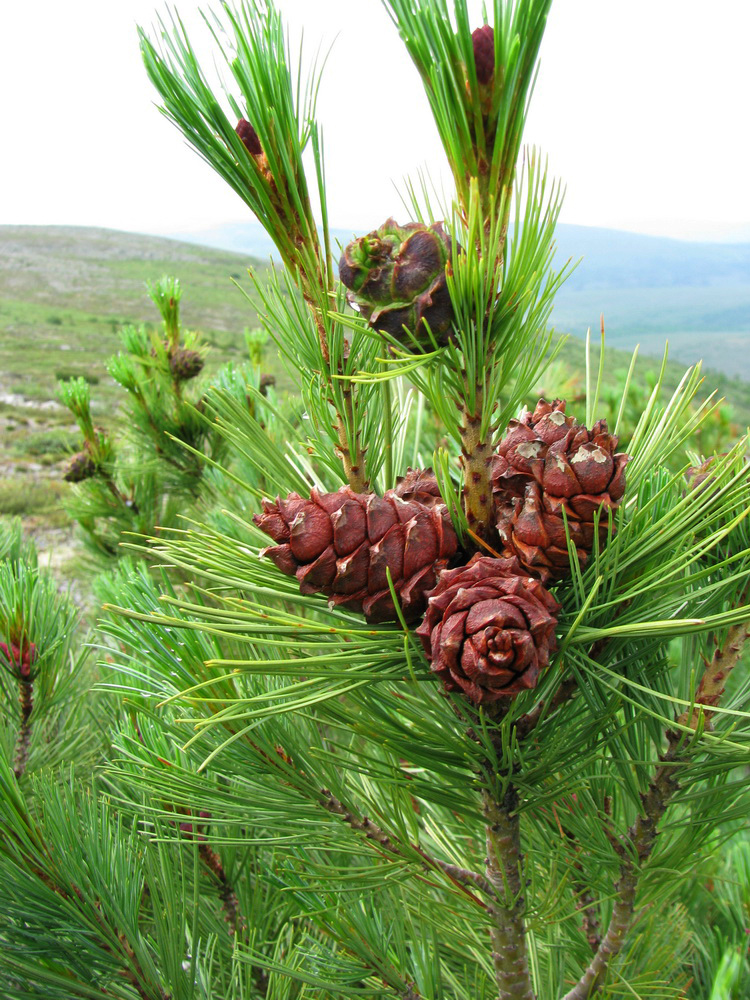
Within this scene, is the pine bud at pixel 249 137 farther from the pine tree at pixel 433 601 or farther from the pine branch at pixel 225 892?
the pine branch at pixel 225 892

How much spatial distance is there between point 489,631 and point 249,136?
46 centimetres

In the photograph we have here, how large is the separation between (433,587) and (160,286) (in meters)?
1.57

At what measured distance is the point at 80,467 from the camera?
210cm

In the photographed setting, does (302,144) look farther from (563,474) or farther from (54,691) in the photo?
(54,691)

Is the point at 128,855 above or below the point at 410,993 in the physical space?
above

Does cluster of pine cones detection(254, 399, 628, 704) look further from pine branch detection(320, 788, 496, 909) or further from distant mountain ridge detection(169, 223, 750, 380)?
distant mountain ridge detection(169, 223, 750, 380)

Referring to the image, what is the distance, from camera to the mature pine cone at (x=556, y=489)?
46 centimetres

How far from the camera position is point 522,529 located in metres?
0.47

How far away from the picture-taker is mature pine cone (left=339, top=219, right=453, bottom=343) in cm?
46

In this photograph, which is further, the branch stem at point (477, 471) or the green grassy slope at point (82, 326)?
the green grassy slope at point (82, 326)

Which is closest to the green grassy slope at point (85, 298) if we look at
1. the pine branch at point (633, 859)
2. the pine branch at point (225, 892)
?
the pine branch at point (225, 892)

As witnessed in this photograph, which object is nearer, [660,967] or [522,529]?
[522,529]

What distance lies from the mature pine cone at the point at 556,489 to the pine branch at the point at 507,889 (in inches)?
10.2

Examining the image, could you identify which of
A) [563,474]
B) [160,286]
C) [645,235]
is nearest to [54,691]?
[563,474]
